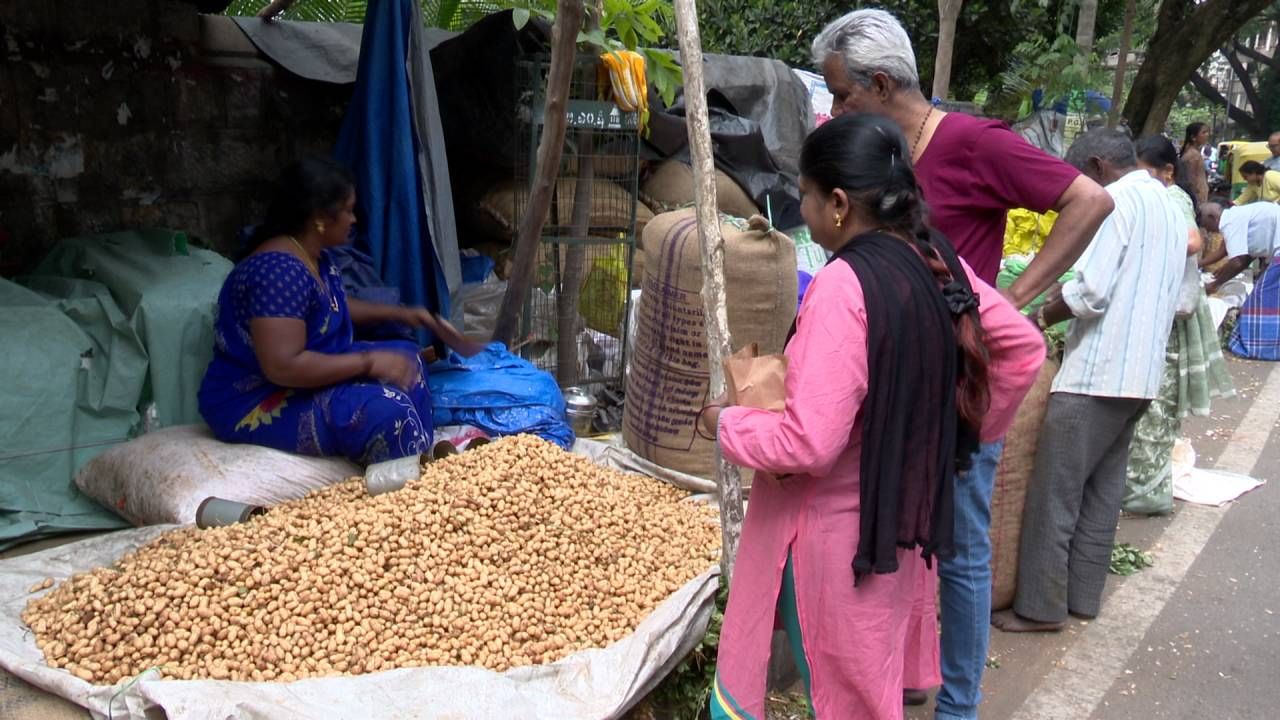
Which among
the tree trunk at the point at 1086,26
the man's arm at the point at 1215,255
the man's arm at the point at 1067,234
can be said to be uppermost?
the tree trunk at the point at 1086,26

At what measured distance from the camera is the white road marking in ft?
10.6

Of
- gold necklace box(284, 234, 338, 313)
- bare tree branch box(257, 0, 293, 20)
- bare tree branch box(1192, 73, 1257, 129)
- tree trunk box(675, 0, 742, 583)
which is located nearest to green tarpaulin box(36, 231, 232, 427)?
gold necklace box(284, 234, 338, 313)

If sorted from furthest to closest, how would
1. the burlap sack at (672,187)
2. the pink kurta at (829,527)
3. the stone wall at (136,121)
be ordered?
1. the burlap sack at (672,187)
2. the stone wall at (136,121)
3. the pink kurta at (829,527)

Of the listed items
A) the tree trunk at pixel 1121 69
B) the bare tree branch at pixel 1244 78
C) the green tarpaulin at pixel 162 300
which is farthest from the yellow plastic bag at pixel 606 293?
the bare tree branch at pixel 1244 78

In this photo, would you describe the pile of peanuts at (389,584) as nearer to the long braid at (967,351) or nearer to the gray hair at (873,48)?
the long braid at (967,351)

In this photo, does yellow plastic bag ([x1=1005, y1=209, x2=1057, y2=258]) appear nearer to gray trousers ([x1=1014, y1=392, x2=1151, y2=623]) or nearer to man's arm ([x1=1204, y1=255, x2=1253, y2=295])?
gray trousers ([x1=1014, y1=392, x2=1151, y2=623])

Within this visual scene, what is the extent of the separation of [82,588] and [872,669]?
2.07 m

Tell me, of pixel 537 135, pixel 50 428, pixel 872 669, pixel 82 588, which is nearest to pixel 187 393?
pixel 50 428

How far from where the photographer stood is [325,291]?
367 centimetres

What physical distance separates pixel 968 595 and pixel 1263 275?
715 cm

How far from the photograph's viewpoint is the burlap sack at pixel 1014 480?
3607 mm

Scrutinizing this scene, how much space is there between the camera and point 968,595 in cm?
259

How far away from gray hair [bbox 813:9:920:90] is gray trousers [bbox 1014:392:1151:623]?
152 cm

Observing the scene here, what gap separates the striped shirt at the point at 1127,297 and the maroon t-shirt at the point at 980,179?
1.01 meters
